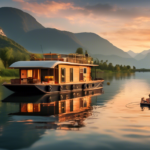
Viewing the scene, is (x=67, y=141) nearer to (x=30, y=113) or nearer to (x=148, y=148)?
(x=148, y=148)

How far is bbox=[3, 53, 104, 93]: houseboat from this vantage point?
96.7 feet

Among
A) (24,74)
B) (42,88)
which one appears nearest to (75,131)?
(42,88)

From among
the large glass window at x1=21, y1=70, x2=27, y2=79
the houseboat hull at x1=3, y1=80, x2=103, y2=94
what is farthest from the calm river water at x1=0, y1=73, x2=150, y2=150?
the large glass window at x1=21, y1=70, x2=27, y2=79

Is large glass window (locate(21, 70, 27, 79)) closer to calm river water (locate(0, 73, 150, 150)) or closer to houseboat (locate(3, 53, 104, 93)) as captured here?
houseboat (locate(3, 53, 104, 93))

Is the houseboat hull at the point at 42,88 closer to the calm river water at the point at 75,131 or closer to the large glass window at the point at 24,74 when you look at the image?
the large glass window at the point at 24,74

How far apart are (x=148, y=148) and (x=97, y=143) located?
2184mm

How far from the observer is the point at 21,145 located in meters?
10.8

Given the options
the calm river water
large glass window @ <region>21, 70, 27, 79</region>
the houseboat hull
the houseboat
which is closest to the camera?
the calm river water

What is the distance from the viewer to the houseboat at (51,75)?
2949 cm

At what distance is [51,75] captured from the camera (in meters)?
32.6

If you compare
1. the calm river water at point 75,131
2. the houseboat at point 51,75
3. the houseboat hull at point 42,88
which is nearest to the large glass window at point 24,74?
the houseboat at point 51,75

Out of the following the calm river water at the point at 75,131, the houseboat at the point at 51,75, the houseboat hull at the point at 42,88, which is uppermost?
the houseboat at the point at 51,75

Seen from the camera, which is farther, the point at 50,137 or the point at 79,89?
the point at 79,89

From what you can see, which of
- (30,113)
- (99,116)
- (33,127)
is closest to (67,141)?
(33,127)
